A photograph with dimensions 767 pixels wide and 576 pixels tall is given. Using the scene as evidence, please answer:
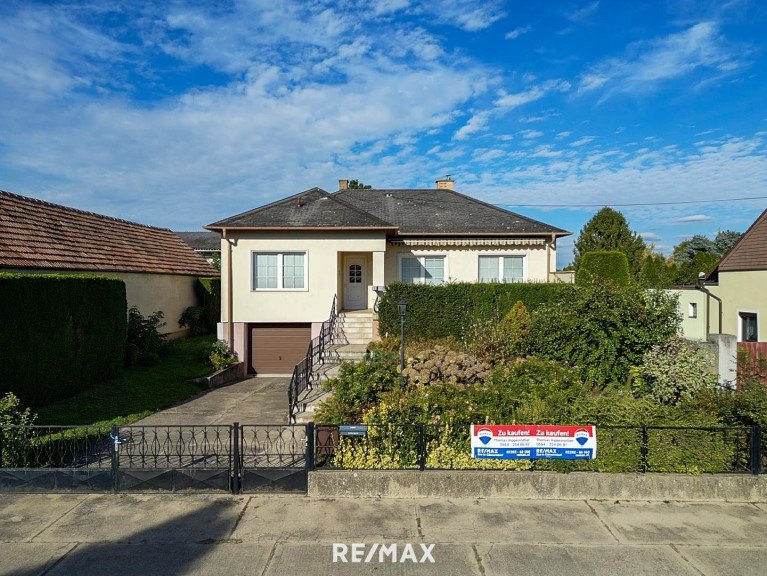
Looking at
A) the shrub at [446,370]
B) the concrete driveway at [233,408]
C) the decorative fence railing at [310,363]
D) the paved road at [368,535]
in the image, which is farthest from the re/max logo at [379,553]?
the concrete driveway at [233,408]

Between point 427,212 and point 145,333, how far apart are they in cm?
1163

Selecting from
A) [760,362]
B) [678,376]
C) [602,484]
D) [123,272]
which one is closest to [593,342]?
[678,376]

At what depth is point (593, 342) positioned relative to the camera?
11156mm

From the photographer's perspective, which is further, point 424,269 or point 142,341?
A: point 424,269

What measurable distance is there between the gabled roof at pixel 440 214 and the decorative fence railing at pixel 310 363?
4.66 meters

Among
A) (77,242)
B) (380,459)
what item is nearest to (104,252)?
(77,242)

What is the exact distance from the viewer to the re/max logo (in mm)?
5469

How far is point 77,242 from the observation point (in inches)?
625

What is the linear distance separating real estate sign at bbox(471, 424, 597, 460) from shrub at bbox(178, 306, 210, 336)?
1680cm

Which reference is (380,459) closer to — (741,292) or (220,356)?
(220,356)

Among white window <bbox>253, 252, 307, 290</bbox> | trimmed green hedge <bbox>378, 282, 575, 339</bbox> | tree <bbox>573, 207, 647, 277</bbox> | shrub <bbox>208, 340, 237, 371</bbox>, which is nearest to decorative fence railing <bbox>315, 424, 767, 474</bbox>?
trimmed green hedge <bbox>378, 282, 575, 339</bbox>

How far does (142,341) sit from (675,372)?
50.0 feet

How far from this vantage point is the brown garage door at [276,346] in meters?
17.0

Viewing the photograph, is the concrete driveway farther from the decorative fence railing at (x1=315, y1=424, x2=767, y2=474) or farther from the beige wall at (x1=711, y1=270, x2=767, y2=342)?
the beige wall at (x1=711, y1=270, x2=767, y2=342)
